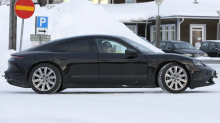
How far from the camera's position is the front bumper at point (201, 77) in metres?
12.7

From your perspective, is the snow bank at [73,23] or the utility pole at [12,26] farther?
the snow bank at [73,23]

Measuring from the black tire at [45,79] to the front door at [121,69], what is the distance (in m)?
1.00

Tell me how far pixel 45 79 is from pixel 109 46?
1656 mm

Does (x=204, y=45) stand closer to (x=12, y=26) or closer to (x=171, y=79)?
(x=12, y=26)

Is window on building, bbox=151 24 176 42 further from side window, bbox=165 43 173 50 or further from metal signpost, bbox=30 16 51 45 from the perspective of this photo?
metal signpost, bbox=30 16 51 45

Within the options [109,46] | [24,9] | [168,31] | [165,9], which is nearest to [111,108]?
[109,46]

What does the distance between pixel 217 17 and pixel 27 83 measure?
37.6m

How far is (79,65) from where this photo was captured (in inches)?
507

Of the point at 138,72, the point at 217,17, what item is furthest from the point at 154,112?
the point at 217,17

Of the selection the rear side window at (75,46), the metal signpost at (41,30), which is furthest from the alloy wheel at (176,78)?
the metal signpost at (41,30)

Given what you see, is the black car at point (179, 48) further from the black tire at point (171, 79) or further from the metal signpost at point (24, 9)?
the black tire at point (171, 79)

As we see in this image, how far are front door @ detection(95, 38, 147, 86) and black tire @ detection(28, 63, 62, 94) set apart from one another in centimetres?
100

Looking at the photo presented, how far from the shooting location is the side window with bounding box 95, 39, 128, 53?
42.6 feet

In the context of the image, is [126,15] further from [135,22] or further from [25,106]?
[25,106]
